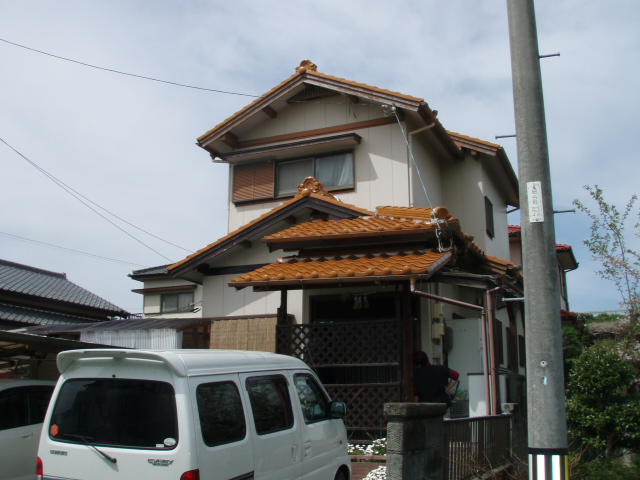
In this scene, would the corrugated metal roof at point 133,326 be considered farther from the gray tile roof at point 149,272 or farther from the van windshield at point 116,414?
the gray tile roof at point 149,272

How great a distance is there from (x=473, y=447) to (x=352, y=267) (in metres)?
3.81

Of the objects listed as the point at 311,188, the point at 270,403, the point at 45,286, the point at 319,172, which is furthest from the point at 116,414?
the point at 45,286

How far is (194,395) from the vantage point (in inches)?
191

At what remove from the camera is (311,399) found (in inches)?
259

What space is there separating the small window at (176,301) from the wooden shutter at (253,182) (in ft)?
35.7

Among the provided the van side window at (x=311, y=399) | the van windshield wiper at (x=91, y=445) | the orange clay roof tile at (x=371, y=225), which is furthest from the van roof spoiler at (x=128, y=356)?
the orange clay roof tile at (x=371, y=225)

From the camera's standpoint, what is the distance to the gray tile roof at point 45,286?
20.7m

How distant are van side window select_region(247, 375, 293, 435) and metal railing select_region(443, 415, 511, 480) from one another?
183 centimetres

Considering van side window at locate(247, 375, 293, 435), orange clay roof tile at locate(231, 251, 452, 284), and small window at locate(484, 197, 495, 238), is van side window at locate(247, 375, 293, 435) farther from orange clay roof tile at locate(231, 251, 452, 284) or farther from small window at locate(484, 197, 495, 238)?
small window at locate(484, 197, 495, 238)

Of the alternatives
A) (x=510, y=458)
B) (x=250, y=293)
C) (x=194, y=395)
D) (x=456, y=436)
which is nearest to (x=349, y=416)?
(x=510, y=458)

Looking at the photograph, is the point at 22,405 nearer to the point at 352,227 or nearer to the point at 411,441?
the point at 411,441

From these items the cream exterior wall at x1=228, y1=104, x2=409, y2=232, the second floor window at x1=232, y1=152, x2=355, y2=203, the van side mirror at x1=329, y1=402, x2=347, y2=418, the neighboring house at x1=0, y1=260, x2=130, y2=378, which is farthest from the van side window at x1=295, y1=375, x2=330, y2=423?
the neighboring house at x1=0, y1=260, x2=130, y2=378

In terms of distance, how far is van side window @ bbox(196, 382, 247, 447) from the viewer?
4.89 m

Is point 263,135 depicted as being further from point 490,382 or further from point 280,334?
point 490,382
